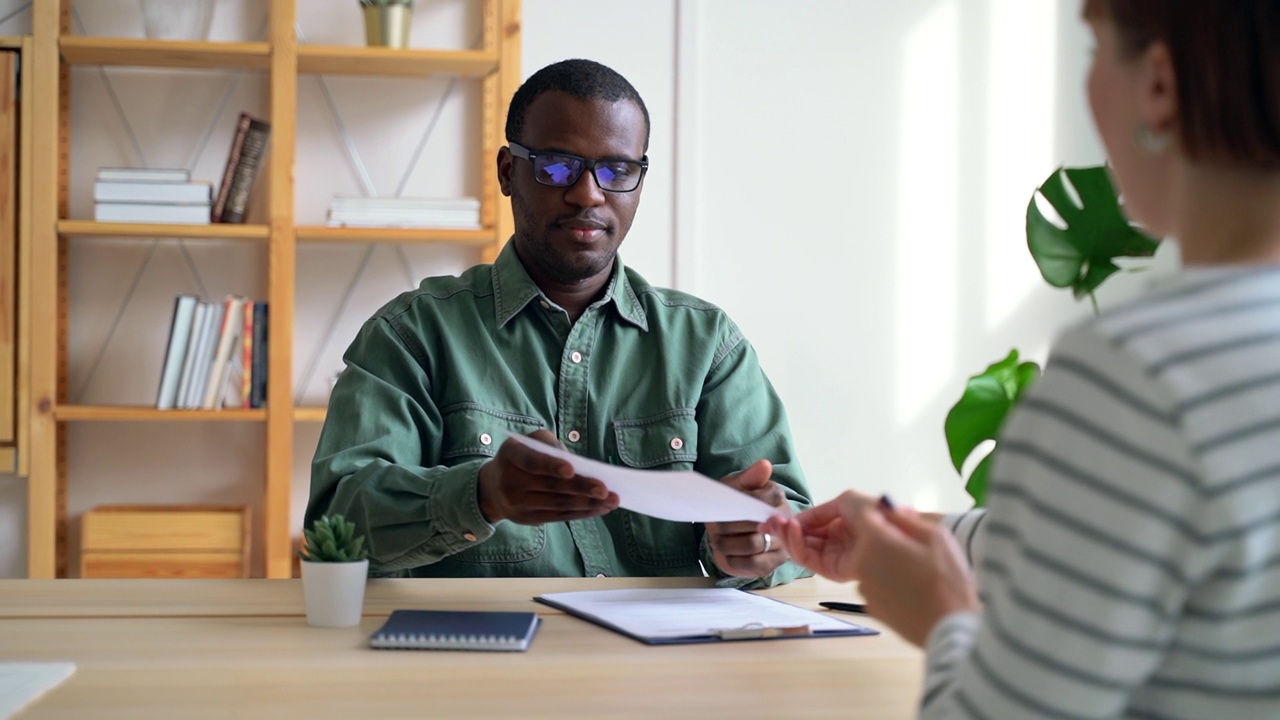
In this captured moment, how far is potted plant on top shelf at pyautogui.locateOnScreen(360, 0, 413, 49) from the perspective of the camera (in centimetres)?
286

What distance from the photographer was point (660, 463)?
181 centimetres

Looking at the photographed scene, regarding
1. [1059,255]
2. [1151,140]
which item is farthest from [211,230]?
[1151,140]

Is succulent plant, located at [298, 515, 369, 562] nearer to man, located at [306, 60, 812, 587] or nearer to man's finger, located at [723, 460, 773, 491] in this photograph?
man, located at [306, 60, 812, 587]

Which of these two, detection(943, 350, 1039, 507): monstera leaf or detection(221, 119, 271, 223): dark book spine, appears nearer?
detection(943, 350, 1039, 507): monstera leaf

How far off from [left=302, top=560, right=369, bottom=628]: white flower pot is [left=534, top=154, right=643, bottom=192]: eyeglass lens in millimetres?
802

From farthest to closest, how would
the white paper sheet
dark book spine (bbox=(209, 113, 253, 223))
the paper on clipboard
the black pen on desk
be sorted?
dark book spine (bbox=(209, 113, 253, 223))
the black pen on desk
the white paper sheet
the paper on clipboard

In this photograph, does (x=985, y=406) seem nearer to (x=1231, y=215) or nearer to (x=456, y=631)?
(x=456, y=631)

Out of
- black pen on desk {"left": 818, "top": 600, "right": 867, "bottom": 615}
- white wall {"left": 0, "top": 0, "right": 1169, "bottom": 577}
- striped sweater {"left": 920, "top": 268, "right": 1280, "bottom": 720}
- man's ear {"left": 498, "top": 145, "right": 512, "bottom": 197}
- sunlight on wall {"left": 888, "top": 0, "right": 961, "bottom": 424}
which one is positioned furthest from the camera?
sunlight on wall {"left": 888, "top": 0, "right": 961, "bottom": 424}

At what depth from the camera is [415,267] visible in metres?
3.05

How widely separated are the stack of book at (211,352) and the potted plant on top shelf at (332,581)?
1.70m

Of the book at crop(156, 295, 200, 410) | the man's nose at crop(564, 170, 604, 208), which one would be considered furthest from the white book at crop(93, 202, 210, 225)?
the man's nose at crop(564, 170, 604, 208)

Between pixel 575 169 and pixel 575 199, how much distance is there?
0.16ft

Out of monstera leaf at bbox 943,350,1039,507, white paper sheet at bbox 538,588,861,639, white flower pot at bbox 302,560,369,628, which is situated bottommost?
white paper sheet at bbox 538,588,861,639

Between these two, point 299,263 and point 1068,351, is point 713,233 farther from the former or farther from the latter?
point 1068,351
